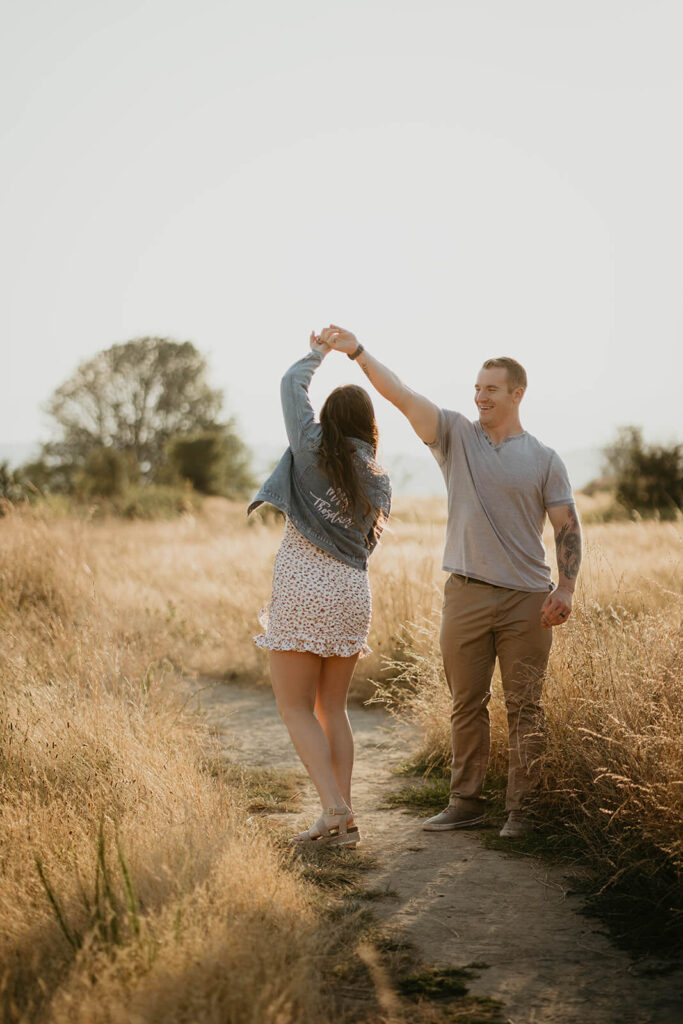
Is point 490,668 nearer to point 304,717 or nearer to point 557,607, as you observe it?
point 557,607

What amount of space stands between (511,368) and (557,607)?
1.16 m

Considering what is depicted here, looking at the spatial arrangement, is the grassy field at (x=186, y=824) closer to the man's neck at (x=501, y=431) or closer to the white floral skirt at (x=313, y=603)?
the white floral skirt at (x=313, y=603)

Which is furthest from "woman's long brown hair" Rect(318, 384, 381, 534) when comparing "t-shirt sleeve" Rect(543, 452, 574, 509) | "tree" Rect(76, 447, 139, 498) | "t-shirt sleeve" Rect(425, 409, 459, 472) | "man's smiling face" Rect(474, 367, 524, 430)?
"tree" Rect(76, 447, 139, 498)

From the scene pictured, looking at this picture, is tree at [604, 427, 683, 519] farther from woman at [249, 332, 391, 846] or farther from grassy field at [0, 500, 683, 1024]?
woman at [249, 332, 391, 846]

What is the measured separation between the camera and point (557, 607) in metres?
4.47

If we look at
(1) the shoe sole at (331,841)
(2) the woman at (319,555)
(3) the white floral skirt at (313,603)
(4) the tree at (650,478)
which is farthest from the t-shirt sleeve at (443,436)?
(4) the tree at (650,478)

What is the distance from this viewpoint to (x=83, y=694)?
5184 millimetres

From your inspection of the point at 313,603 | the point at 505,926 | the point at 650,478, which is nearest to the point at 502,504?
the point at 313,603

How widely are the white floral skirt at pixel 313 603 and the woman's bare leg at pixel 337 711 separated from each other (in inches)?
5.6

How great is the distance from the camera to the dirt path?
Answer: 293cm

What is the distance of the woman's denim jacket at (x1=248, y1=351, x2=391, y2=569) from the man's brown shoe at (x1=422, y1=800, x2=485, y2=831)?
4.54 feet

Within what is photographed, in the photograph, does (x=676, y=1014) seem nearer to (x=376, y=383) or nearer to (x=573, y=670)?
(x=573, y=670)

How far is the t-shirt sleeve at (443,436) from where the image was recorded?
184 inches

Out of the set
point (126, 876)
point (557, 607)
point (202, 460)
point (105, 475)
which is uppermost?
point (202, 460)
